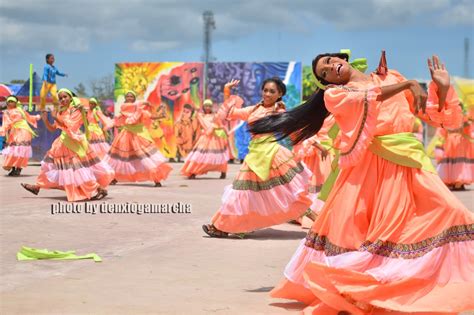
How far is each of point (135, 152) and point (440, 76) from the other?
460 inches

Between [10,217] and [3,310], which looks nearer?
[3,310]

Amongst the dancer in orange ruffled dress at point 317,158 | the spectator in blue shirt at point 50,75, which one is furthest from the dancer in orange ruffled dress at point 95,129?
the dancer in orange ruffled dress at point 317,158

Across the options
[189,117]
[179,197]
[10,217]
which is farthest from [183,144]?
[10,217]

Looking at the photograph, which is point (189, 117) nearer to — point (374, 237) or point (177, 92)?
point (177, 92)

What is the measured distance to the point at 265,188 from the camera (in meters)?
9.36

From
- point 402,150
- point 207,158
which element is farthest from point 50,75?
point 402,150

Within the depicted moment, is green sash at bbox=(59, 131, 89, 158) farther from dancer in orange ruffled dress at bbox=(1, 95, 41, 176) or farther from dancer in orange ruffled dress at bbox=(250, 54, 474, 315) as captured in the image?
dancer in orange ruffled dress at bbox=(250, 54, 474, 315)

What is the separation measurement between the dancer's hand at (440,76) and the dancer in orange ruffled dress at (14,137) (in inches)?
606

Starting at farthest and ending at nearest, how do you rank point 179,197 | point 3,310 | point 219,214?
point 179,197, point 219,214, point 3,310

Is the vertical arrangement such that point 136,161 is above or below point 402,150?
below

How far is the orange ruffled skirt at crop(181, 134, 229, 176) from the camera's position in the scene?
782 inches

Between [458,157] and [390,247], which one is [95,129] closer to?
[458,157]

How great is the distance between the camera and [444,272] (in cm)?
488

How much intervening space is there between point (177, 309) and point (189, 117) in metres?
24.9
